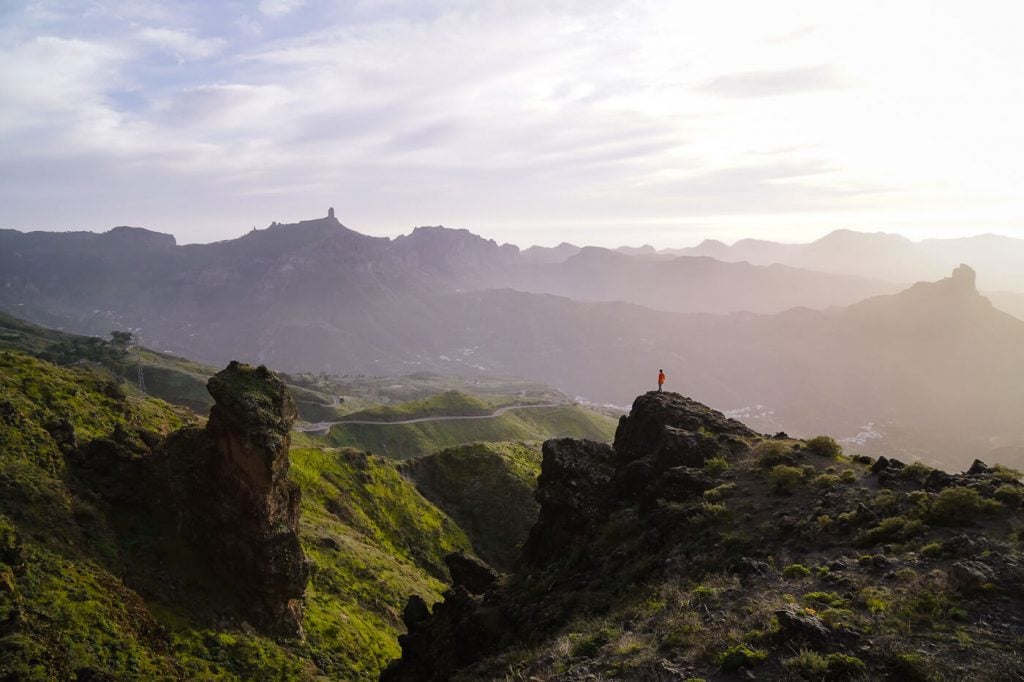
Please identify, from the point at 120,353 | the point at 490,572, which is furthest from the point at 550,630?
the point at 120,353

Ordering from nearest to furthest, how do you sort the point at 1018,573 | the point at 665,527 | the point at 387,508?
the point at 1018,573
the point at 665,527
the point at 387,508

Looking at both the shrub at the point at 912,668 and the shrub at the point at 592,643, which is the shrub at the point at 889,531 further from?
the shrub at the point at 592,643

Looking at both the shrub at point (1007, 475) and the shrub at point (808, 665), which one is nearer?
the shrub at point (808, 665)

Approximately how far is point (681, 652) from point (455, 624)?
14.5 metres

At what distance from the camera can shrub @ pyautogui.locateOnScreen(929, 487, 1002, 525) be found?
20.2 metres

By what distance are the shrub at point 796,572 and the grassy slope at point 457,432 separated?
358ft

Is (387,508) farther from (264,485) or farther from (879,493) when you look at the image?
(879,493)

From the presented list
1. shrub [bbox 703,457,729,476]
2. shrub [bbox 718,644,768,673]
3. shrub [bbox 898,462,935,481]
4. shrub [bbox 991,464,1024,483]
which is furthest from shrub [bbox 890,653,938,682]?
shrub [bbox 703,457,729,476]

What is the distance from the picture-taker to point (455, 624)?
27.6 m

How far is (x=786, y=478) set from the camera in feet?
90.6

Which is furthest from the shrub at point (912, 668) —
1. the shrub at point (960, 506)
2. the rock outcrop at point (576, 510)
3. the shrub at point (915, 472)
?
the shrub at point (915, 472)

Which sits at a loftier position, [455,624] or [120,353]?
[120,353]

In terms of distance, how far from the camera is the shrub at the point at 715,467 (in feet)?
102

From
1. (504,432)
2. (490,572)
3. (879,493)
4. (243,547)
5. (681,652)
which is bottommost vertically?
(504,432)
